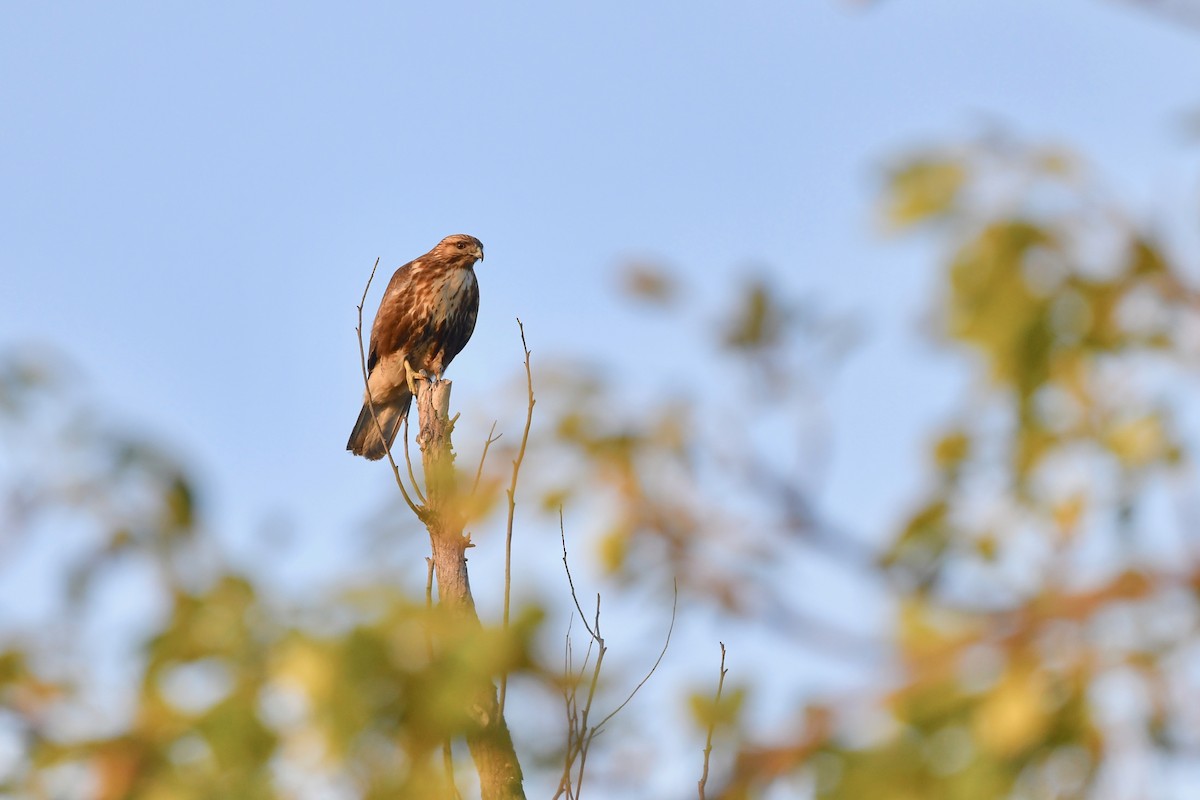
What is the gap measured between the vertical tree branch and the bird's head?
348cm

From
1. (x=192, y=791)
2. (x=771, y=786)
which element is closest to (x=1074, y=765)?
(x=771, y=786)

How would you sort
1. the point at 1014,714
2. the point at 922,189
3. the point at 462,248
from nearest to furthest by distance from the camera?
1. the point at 1014,714
2. the point at 922,189
3. the point at 462,248

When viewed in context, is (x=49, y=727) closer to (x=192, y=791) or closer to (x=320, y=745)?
(x=192, y=791)

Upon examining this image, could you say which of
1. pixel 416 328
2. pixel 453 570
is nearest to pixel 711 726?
pixel 453 570

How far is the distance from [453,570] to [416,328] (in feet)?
16.0

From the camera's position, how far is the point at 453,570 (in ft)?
13.5

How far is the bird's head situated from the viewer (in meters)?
9.21

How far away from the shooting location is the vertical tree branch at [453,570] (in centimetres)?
309

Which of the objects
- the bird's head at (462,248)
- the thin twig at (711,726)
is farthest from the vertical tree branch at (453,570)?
the bird's head at (462,248)

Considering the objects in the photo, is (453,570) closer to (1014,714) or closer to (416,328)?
(1014,714)

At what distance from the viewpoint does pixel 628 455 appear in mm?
1437

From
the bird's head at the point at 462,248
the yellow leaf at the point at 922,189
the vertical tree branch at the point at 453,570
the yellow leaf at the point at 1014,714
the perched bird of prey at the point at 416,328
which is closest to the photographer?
the yellow leaf at the point at 1014,714

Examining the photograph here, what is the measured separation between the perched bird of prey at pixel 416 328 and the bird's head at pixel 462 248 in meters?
0.08

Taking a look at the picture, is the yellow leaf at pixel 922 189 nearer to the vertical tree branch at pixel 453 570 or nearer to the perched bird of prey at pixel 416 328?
the vertical tree branch at pixel 453 570
